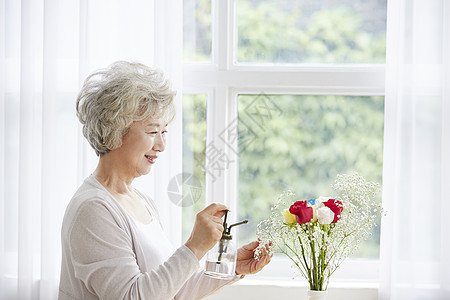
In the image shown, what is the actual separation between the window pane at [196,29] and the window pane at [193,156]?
0.21m

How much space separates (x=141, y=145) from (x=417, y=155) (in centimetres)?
129

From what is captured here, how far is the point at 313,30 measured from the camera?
2588mm

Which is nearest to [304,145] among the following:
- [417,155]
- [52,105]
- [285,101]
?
[285,101]

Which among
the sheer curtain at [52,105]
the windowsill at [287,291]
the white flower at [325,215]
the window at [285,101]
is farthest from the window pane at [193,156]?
the white flower at [325,215]

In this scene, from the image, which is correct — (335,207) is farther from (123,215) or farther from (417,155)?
(417,155)

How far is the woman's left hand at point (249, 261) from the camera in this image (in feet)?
5.99

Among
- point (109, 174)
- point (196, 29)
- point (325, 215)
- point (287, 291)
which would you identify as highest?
point (196, 29)

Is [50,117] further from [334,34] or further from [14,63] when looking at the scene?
[334,34]

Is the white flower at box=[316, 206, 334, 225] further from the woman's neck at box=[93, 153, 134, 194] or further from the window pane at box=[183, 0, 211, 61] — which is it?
the window pane at box=[183, 0, 211, 61]

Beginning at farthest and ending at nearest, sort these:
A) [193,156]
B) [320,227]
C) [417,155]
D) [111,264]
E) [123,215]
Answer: [193,156] < [417,155] < [320,227] < [123,215] < [111,264]

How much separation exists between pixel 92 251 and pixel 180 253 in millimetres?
234

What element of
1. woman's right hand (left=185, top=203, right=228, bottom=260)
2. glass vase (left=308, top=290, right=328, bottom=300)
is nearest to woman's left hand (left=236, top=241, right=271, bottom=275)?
glass vase (left=308, top=290, right=328, bottom=300)

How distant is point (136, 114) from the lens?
5.39 feet

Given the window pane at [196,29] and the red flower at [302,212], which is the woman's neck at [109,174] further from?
the window pane at [196,29]
